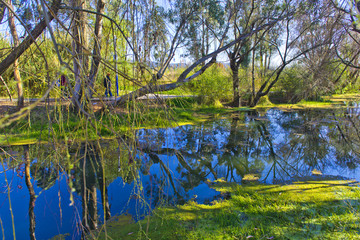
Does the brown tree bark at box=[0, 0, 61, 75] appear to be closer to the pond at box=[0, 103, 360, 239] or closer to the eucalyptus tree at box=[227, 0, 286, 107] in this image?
the pond at box=[0, 103, 360, 239]

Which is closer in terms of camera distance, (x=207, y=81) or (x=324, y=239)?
(x=324, y=239)

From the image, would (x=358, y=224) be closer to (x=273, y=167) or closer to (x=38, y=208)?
(x=273, y=167)

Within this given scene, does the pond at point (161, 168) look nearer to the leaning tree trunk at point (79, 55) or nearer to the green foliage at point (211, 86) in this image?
the leaning tree trunk at point (79, 55)

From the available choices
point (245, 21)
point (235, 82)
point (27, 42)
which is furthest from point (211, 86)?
point (27, 42)

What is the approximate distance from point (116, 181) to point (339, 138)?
562 cm

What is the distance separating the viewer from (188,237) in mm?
2322

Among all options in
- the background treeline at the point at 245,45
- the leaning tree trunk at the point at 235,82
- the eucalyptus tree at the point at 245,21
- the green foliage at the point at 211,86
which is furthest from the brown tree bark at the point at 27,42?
the leaning tree trunk at the point at 235,82

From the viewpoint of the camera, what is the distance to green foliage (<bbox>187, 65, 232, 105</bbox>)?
1063 cm

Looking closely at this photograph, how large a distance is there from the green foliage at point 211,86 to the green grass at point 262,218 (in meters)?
7.61

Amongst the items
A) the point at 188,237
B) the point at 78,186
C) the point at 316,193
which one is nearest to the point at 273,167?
the point at 316,193

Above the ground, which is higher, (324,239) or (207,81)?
(207,81)

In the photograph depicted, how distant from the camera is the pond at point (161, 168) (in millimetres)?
2303

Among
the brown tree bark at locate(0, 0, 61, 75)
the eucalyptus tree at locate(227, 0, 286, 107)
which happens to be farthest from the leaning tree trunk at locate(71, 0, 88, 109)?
the eucalyptus tree at locate(227, 0, 286, 107)

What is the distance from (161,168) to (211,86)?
31.8ft
